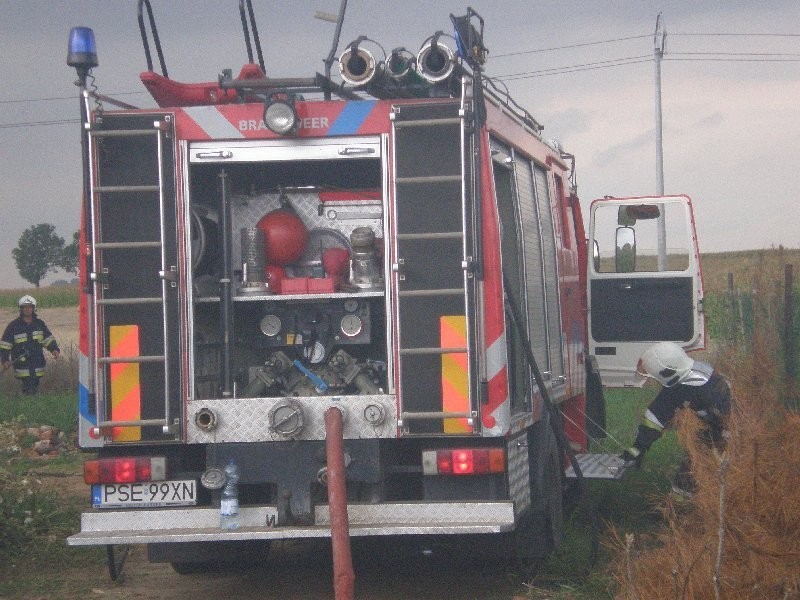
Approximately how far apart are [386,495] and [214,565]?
1.85 metres

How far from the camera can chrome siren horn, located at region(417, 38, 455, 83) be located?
6953mm

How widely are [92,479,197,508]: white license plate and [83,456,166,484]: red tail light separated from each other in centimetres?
4

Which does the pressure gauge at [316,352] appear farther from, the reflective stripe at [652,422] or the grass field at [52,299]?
the grass field at [52,299]

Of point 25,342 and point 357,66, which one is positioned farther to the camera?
point 25,342

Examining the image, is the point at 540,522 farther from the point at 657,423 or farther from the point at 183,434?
the point at 183,434

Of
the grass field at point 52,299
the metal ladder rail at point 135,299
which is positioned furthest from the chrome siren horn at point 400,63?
the grass field at point 52,299

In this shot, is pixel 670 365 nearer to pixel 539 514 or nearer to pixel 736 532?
pixel 539 514

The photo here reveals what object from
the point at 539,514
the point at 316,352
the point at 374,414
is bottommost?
the point at 539,514

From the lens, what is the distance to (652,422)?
28.3 ft

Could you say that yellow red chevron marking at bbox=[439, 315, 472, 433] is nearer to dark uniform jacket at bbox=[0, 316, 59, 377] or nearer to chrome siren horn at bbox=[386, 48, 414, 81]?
chrome siren horn at bbox=[386, 48, 414, 81]

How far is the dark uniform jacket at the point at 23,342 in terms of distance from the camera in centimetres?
1867

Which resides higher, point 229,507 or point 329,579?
point 229,507

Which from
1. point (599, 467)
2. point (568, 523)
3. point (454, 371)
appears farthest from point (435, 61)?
point (568, 523)

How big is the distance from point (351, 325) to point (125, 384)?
4.77 feet
